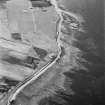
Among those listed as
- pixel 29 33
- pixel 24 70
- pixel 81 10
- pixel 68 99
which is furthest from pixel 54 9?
pixel 68 99

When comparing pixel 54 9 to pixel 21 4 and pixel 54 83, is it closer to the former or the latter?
pixel 21 4

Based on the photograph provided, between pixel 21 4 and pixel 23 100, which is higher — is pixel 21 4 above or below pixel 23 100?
above

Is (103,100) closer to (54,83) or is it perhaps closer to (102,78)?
(102,78)

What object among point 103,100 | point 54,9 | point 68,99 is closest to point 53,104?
point 68,99

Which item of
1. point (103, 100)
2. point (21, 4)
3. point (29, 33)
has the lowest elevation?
point (103, 100)

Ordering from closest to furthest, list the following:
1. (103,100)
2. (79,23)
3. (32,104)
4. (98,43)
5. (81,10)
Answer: (32,104)
(103,100)
(98,43)
(79,23)
(81,10)

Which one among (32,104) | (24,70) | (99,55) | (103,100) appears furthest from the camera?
(99,55)

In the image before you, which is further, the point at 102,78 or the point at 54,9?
the point at 54,9
